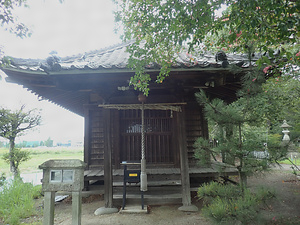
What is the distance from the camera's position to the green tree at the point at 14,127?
7889 millimetres

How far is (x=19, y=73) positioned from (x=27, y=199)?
325 cm

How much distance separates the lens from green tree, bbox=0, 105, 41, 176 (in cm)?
789

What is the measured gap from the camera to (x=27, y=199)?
4.40 metres

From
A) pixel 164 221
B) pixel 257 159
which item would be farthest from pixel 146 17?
pixel 164 221

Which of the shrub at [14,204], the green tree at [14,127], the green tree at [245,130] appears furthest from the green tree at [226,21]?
the green tree at [14,127]

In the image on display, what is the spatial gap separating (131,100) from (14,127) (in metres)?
7.74

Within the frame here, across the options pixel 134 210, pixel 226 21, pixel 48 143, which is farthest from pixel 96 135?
pixel 48 143

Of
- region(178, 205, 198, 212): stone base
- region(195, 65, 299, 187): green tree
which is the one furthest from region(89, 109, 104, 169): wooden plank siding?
region(195, 65, 299, 187): green tree

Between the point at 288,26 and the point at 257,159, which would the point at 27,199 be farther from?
the point at 288,26

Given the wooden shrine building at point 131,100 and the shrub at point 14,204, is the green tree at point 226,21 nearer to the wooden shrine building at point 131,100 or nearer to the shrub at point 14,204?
the wooden shrine building at point 131,100

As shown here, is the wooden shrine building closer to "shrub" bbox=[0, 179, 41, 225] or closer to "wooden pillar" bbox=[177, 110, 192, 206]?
"wooden pillar" bbox=[177, 110, 192, 206]

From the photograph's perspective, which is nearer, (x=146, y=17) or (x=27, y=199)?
(x=146, y=17)

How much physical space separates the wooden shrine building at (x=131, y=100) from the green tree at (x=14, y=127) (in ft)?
15.5

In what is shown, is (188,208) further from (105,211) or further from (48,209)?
(48,209)
